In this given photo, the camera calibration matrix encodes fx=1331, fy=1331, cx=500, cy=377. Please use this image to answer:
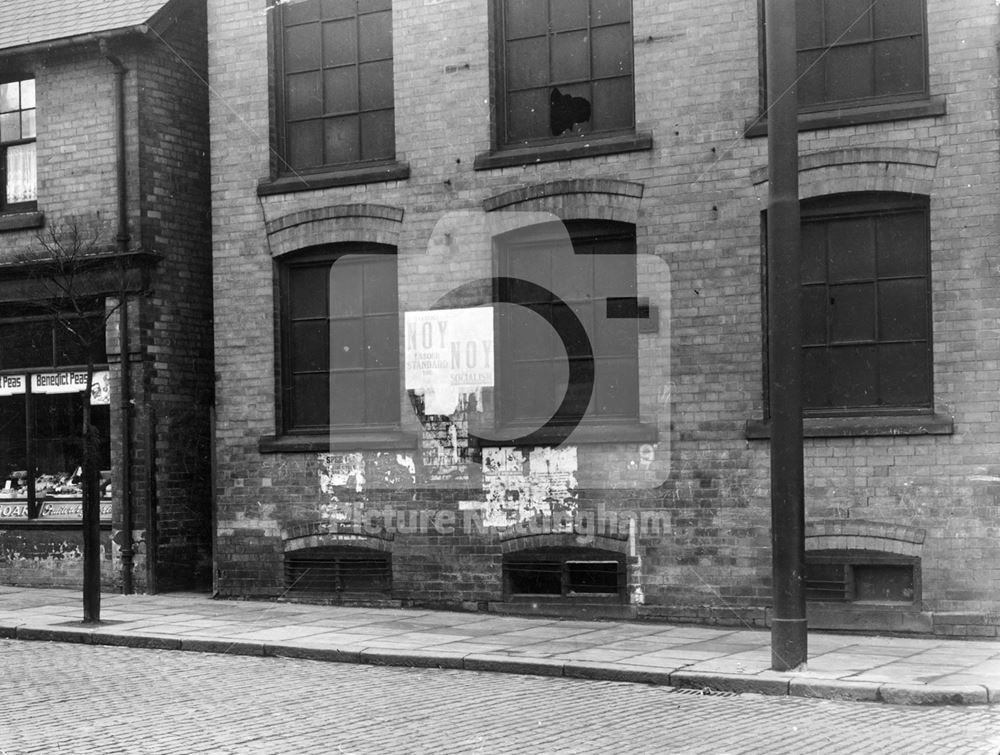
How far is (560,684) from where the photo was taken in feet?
32.2

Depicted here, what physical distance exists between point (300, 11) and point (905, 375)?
764 cm

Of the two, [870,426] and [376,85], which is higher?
[376,85]

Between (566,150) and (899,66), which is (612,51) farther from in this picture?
(899,66)

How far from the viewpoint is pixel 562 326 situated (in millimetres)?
13430

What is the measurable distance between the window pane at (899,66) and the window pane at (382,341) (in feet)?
17.9

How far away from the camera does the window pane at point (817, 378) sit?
40.3 ft

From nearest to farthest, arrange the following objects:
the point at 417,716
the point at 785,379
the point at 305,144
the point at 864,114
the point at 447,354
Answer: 1. the point at 417,716
2. the point at 785,379
3. the point at 864,114
4. the point at 447,354
5. the point at 305,144

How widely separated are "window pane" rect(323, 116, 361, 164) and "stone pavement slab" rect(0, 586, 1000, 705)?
489cm

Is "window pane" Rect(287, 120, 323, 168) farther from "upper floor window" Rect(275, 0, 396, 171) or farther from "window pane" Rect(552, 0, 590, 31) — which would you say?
"window pane" Rect(552, 0, 590, 31)

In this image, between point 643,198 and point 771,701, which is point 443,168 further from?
point 771,701

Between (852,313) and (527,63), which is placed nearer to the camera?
(852,313)

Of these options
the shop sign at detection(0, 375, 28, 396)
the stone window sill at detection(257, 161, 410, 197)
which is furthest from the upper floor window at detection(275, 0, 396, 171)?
the shop sign at detection(0, 375, 28, 396)

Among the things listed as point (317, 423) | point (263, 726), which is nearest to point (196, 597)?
point (317, 423)

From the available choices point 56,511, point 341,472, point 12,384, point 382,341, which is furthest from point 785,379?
point 12,384
